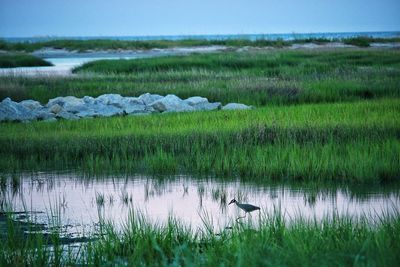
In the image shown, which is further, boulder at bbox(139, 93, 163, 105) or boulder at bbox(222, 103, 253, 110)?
boulder at bbox(139, 93, 163, 105)

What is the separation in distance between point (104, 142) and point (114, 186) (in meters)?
2.89

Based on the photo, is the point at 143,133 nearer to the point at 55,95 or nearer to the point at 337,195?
the point at 337,195

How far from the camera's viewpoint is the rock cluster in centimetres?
1633

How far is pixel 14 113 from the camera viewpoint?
16125 mm

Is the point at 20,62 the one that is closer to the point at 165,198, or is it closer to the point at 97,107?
the point at 97,107

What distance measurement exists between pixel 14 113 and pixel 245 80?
8.24 m

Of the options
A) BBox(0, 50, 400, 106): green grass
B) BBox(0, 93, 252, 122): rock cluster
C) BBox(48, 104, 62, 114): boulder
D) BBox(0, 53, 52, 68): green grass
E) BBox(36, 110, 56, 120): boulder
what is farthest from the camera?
BBox(0, 53, 52, 68): green grass

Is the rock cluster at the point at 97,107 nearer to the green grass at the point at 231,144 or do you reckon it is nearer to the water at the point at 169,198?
the green grass at the point at 231,144

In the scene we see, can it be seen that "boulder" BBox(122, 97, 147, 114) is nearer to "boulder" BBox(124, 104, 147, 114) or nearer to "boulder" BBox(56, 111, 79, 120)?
"boulder" BBox(124, 104, 147, 114)

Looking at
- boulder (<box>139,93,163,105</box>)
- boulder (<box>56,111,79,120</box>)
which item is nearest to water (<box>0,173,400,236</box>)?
boulder (<box>56,111,79,120</box>)

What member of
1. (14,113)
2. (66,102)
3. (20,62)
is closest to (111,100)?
(66,102)

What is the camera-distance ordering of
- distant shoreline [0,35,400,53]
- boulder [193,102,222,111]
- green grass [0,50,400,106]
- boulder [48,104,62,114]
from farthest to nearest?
distant shoreline [0,35,400,53], green grass [0,50,400,106], boulder [193,102,222,111], boulder [48,104,62,114]

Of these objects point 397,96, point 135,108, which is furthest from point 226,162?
point 397,96

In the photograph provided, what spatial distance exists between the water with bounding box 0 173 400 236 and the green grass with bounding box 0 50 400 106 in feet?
29.9
